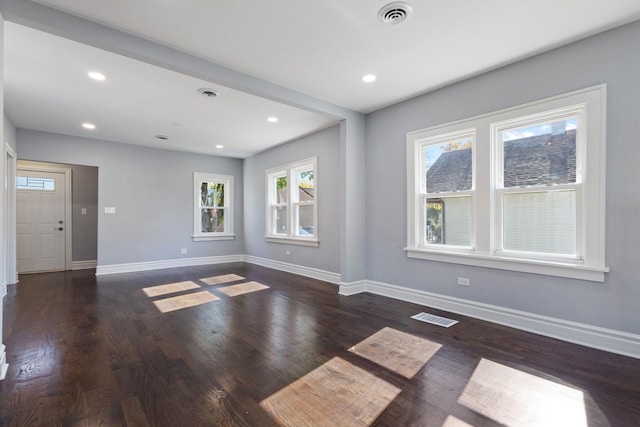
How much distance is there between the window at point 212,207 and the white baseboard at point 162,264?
0.50 meters

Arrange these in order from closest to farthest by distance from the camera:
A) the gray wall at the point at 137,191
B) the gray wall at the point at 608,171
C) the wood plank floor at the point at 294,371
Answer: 1. the wood plank floor at the point at 294,371
2. the gray wall at the point at 608,171
3. the gray wall at the point at 137,191

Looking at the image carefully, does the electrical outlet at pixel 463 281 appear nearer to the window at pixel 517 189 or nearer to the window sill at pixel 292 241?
the window at pixel 517 189

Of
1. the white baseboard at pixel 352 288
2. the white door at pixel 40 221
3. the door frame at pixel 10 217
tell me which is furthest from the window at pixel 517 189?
the white door at pixel 40 221

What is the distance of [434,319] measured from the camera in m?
3.34

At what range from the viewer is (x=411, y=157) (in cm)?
403

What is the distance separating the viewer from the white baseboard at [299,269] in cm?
531

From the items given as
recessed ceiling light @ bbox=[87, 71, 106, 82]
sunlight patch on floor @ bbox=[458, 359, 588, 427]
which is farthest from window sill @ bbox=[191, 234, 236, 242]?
sunlight patch on floor @ bbox=[458, 359, 588, 427]

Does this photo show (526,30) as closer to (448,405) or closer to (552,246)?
(552,246)

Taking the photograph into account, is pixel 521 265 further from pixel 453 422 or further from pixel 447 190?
pixel 453 422

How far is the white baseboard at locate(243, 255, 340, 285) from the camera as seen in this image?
17.4 feet

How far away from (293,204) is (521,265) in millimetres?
4185

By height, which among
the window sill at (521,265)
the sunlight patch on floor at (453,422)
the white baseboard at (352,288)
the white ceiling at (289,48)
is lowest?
the sunlight patch on floor at (453,422)

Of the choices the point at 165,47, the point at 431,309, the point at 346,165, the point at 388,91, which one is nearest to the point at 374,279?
the point at 431,309

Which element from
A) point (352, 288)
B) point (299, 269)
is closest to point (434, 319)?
point (352, 288)
